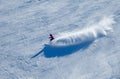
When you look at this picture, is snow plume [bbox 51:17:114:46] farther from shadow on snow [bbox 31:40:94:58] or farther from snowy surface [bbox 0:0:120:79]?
shadow on snow [bbox 31:40:94:58]

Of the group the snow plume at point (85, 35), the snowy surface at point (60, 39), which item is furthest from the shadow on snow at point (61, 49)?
the snow plume at point (85, 35)

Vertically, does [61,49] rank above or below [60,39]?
below

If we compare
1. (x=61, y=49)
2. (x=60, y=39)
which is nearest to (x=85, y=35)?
(x=60, y=39)

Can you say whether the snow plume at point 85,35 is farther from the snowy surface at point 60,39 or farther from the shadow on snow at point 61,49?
the shadow on snow at point 61,49

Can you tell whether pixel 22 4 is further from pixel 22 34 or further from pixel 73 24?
pixel 73 24

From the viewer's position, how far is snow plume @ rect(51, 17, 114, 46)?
40.2ft

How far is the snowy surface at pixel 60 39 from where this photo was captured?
36.4 feet

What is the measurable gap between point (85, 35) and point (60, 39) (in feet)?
3.68

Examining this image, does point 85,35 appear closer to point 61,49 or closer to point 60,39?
point 60,39

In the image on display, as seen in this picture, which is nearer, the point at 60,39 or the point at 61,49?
the point at 61,49

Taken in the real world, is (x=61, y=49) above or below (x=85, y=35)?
below

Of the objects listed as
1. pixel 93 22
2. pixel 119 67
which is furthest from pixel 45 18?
pixel 119 67

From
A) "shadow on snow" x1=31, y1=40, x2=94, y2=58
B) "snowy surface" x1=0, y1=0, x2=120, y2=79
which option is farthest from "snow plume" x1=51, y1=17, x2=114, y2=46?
"shadow on snow" x1=31, y1=40, x2=94, y2=58

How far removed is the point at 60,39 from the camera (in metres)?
12.4
